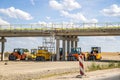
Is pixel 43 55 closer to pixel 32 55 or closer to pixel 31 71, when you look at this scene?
pixel 32 55

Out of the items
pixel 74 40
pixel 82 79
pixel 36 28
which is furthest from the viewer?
pixel 74 40

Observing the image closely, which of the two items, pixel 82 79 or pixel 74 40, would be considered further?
pixel 74 40

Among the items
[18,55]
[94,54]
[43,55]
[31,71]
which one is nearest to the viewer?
[31,71]

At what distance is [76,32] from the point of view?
5919cm

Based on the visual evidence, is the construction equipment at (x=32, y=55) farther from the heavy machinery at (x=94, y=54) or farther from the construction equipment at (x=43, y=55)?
the heavy machinery at (x=94, y=54)

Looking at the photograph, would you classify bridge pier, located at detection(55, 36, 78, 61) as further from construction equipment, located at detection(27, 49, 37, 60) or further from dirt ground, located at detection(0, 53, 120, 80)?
dirt ground, located at detection(0, 53, 120, 80)

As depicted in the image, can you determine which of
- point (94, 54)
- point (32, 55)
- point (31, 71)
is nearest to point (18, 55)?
point (32, 55)

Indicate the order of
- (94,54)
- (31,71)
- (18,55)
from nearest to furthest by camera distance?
(31,71) → (94,54) → (18,55)

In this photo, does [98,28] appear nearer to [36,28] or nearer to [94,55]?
[94,55]

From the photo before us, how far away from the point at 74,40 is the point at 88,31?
9.62 meters

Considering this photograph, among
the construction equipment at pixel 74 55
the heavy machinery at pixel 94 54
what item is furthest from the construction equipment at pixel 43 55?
the heavy machinery at pixel 94 54

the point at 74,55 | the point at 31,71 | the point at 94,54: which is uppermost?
the point at 94,54

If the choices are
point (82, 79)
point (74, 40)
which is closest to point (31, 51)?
point (74, 40)

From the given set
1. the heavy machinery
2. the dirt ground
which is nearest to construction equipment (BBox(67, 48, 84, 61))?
the heavy machinery
